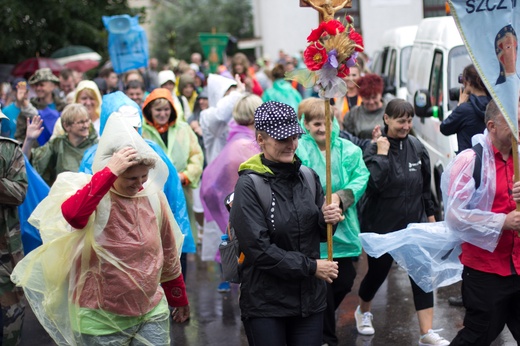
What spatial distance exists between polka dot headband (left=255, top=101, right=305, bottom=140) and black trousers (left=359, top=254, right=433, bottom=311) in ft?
7.57

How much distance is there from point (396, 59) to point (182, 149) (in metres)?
7.66

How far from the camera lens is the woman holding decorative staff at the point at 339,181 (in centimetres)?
640

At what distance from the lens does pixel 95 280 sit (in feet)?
15.6

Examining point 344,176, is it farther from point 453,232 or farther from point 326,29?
point 326,29

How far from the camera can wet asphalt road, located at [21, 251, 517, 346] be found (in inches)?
281

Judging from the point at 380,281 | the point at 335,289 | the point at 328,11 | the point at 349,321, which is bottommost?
the point at 349,321

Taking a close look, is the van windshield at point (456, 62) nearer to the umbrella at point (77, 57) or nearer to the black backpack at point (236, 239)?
the black backpack at point (236, 239)

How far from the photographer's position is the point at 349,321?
758cm

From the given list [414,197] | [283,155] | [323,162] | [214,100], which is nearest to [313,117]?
[323,162]

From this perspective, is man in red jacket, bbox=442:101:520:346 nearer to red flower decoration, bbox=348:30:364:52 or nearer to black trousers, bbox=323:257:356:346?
red flower decoration, bbox=348:30:364:52

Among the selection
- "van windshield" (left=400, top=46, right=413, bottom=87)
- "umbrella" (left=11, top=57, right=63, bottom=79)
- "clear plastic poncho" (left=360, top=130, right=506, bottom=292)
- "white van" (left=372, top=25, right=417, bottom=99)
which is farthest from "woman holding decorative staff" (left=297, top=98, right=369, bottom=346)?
"umbrella" (left=11, top=57, right=63, bottom=79)

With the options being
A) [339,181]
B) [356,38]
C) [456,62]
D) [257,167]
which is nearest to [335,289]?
[339,181]

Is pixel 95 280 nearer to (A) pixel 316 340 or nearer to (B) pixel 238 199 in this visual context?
(B) pixel 238 199

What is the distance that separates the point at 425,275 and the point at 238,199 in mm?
1651
